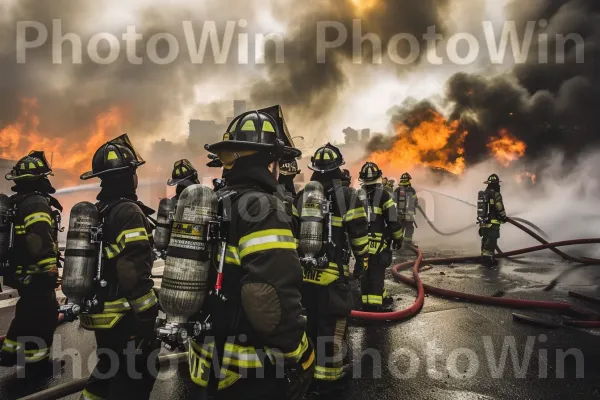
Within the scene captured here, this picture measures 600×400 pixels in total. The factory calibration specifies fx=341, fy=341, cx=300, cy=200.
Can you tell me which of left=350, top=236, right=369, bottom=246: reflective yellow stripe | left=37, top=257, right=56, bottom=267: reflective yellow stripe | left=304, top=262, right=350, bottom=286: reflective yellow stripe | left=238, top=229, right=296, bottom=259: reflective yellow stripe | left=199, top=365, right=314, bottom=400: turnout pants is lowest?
left=199, top=365, right=314, bottom=400: turnout pants

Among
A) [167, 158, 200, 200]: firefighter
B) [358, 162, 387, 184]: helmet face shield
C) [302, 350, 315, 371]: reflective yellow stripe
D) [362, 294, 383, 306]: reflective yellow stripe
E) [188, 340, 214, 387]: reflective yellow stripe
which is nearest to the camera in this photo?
[188, 340, 214, 387]: reflective yellow stripe

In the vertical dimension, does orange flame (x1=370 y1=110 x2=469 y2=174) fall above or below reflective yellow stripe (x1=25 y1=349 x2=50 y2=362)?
above

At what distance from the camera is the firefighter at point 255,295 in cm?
160

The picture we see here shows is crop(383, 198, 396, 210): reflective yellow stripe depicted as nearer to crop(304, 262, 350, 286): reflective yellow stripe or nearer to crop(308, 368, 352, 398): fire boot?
crop(304, 262, 350, 286): reflective yellow stripe

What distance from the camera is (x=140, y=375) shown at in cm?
270

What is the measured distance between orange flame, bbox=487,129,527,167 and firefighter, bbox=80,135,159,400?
23.3 meters

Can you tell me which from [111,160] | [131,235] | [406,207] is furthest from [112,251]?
[406,207]

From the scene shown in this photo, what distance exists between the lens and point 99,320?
2670 mm

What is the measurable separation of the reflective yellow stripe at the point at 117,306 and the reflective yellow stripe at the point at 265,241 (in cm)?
160

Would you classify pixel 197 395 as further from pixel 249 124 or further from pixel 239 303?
pixel 249 124

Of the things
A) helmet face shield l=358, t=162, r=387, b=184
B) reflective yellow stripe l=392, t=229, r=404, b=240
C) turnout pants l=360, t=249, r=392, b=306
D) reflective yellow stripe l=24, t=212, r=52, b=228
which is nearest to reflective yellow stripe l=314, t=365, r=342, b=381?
turnout pants l=360, t=249, r=392, b=306

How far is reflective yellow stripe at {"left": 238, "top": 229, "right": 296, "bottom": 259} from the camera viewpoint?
1.65 meters

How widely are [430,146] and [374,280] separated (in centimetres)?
1842

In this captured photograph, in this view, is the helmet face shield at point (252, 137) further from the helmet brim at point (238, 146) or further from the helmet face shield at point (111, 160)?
the helmet face shield at point (111, 160)
